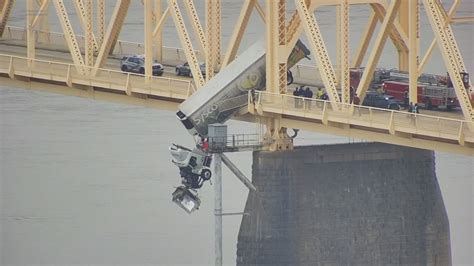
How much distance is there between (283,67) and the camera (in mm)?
58094

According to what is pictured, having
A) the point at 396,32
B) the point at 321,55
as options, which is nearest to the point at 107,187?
the point at 396,32

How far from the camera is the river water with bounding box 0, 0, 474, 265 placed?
6338 centimetres

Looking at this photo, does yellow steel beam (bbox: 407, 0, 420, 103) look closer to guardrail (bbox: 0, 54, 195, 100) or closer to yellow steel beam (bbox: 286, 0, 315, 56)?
yellow steel beam (bbox: 286, 0, 315, 56)

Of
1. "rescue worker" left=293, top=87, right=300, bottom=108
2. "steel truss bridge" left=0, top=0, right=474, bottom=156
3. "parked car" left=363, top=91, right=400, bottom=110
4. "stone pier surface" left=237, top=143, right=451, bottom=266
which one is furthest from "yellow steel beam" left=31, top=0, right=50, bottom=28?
"parked car" left=363, top=91, right=400, bottom=110

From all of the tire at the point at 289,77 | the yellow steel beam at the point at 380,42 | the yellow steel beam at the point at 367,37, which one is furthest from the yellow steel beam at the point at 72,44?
the yellow steel beam at the point at 380,42

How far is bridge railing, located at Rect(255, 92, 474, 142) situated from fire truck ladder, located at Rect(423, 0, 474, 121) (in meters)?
0.41

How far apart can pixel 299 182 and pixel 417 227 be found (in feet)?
11.0

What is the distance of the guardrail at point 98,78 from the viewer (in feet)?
200

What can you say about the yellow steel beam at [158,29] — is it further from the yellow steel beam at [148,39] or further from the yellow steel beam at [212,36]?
the yellow steel beam at [212,36]

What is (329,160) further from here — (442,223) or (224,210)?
(224,210)

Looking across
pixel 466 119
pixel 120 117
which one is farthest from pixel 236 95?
pixel 120 117

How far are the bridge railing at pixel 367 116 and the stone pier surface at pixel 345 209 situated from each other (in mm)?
1028

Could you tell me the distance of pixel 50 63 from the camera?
2544 inches

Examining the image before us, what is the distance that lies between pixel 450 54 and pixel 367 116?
3109 mm
